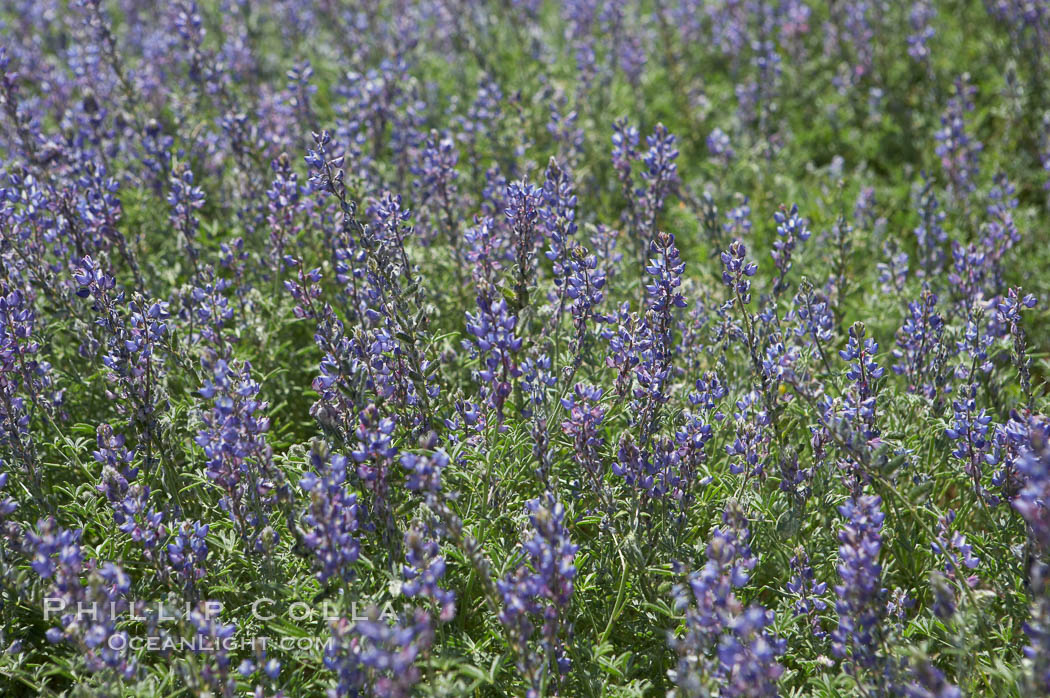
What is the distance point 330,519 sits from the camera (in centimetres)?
286

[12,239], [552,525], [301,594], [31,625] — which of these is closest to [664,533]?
[552,525]

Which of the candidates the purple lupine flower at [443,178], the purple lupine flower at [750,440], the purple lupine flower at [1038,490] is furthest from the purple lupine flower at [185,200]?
the purple lupine flower at [1038,490]

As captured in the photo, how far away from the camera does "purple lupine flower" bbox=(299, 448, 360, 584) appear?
2.81 m

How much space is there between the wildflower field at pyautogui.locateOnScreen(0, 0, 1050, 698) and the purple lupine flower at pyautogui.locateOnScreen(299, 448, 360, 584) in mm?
13

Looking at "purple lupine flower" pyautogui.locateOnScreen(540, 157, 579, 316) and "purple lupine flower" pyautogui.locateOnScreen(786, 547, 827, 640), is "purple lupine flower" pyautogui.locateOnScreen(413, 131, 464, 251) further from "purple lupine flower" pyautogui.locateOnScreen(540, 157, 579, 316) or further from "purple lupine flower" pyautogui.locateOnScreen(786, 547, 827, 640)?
"purple lupine flower" pyautogui.locateOnScreen(786, 547, 827, 640)

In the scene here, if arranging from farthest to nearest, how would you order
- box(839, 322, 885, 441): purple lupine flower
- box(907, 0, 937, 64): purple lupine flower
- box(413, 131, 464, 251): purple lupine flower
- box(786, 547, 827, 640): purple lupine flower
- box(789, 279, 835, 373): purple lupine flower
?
1. box(907, 0, 937, 64): purple lupine flower
2. box(413, 131, 464, 251): purple lupine flower
3. box(789, 279, 835, 373): purple lupine flower
4. box(839, 322, 885, 441): purple lupine flower
5. box(786, 547, 827, 640): purple lupine flower

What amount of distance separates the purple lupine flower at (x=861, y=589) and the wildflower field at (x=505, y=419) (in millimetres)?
12

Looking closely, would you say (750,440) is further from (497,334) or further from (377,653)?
(377,653)

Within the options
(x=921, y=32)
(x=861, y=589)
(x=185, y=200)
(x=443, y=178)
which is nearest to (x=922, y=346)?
(x=861, y=589)

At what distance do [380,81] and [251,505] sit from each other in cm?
368

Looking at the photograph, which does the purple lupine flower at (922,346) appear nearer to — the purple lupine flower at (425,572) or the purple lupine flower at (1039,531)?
the purple lupine flower at (1039,531)

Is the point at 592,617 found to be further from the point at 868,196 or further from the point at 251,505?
the point at 868,196

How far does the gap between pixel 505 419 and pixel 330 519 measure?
3.95 feet

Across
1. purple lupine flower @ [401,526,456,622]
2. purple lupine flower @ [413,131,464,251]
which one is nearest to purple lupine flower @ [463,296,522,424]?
purple lupine flower @ [401,526,456,622]
